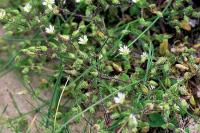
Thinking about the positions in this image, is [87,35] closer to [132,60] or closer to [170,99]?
[132,60]

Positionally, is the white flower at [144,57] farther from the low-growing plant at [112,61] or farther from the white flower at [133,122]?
the white flower at [133,122]

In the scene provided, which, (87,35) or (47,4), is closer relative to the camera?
(47,4)

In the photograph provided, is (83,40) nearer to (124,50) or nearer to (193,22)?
(124,50)

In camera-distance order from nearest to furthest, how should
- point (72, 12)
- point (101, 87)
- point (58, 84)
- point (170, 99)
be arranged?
1. point (170, 99)
2. point (101, 87)
3. point (58, 84)
4. point (72, 12)

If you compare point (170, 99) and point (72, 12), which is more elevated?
point (72, 12)

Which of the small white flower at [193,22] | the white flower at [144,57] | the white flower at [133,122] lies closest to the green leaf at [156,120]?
the white flower at [144,57]

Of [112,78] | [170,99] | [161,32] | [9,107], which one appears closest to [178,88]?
[170,99]

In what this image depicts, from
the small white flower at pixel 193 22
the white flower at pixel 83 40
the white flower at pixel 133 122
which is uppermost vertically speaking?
the white flower at pixel 83 40

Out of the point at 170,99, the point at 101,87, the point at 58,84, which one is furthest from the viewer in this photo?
the point at 58,84

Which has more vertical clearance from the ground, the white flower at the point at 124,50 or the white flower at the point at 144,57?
the white flower at the point at 124,50

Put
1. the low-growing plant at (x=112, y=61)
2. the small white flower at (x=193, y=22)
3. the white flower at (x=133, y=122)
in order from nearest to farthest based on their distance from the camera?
1. the white flower at (x=133, y=122)
2. the low-growing plant at (x=112, y=61)
3. the small white flower at (x=193, y=22)

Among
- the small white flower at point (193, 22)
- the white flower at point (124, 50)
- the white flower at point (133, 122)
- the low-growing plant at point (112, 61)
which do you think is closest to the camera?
the white flower at point (133, 122)
